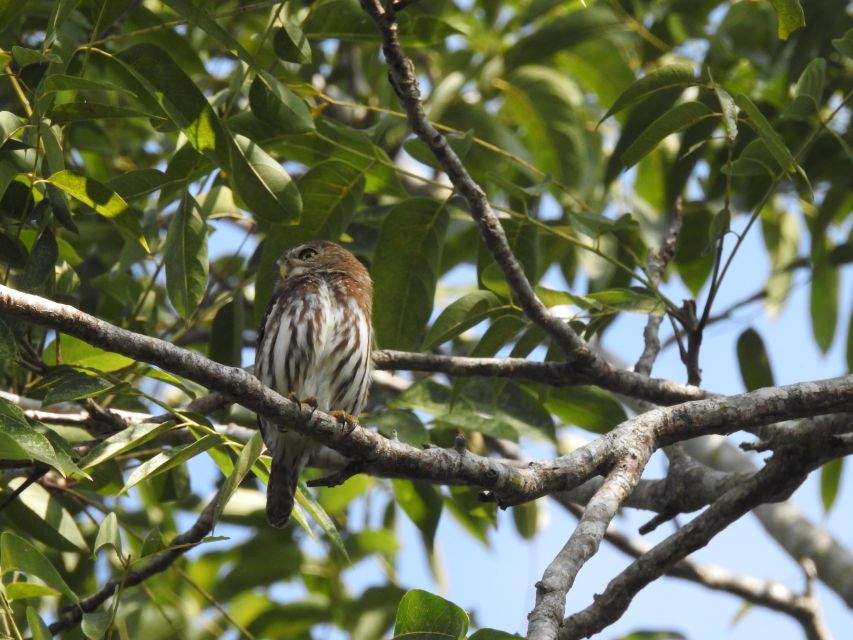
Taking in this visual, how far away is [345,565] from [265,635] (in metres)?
0.62

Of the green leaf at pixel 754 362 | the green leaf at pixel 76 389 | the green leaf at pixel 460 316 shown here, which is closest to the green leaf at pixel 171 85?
the green leaf at pixel 76 389

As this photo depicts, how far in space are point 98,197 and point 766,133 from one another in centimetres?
224

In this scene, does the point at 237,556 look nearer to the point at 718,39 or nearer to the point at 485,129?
the point at 485,129

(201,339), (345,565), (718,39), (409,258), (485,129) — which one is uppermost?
(718,39)

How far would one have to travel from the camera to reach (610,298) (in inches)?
173

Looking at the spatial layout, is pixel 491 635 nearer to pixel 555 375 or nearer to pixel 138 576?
pixel 555 375

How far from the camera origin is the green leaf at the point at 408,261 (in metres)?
4.74

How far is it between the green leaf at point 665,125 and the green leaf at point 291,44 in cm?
122

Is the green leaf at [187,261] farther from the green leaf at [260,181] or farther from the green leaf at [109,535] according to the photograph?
the green leaf at [109,535]

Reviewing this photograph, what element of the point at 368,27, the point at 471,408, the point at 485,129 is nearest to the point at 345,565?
the point at 471,408

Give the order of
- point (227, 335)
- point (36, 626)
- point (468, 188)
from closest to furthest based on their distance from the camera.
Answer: point (36, 626)
point (468, 188)
point (227, 335)

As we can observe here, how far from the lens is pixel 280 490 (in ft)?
15.9

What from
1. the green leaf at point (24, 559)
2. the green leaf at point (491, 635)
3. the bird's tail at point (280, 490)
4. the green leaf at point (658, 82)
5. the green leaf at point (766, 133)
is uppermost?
the green leaf at point (658, 82)

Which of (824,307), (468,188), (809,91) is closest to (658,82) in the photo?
(809,91)
